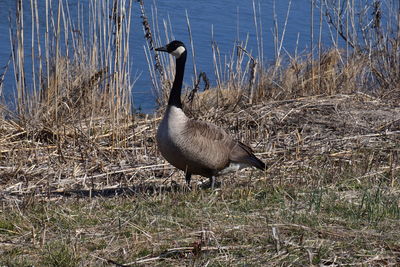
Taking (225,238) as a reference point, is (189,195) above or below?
below

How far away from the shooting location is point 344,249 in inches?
150

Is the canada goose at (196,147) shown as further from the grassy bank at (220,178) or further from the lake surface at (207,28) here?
the lake surface at (207,28)

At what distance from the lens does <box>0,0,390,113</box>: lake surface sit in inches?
530

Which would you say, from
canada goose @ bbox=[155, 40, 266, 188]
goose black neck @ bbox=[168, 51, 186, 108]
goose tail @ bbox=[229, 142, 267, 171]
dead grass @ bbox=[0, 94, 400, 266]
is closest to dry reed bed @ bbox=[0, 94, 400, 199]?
dead grass @ bbox=[0, 94, 400, 266]

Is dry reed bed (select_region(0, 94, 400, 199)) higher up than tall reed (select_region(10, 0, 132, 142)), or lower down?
lower down

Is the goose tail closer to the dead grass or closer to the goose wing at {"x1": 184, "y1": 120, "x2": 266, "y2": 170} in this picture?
the goose wing at {"x1": 184, "y1": 120, "x2": 266, "y2": 170}

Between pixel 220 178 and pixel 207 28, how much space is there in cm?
857

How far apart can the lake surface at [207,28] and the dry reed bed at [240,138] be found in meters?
4.29

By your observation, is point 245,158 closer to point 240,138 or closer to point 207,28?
point 240,138

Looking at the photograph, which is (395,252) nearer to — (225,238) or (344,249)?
(344,249)

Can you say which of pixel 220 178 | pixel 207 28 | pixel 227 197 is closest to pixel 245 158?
pixel 220 178

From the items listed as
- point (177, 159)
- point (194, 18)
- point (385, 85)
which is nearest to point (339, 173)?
point (177, 159)

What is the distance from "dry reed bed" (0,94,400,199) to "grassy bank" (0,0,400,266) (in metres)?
0.02

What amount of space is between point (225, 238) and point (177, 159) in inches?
82.3
